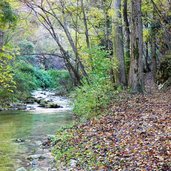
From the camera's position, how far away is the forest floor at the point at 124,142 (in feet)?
21.2

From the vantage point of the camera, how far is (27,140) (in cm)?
1173

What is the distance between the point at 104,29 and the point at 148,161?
15781 millimetres

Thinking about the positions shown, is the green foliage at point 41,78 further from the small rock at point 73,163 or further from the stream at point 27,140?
the small rock at point 73,163

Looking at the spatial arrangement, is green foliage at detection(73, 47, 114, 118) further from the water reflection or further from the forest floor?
the water reflection

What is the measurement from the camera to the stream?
857 cm

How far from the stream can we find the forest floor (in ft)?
2.04

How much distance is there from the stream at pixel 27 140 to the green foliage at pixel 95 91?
156 centimetres

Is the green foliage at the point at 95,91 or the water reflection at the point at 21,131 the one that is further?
the green foliage at the point at 95,91

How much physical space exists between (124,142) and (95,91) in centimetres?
491

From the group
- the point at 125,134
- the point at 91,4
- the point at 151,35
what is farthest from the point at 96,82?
the point at 151,35

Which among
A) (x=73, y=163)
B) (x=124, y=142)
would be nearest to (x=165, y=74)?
(x=124, y=142)

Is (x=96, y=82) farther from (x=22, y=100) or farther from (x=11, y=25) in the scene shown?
(x=22, y=100)

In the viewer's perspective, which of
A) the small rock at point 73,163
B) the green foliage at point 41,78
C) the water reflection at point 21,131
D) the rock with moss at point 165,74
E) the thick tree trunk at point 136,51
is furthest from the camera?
the green foliage at point 41,78

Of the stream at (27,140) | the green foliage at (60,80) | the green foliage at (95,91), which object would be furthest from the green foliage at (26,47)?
the green foliage at (95,91)
